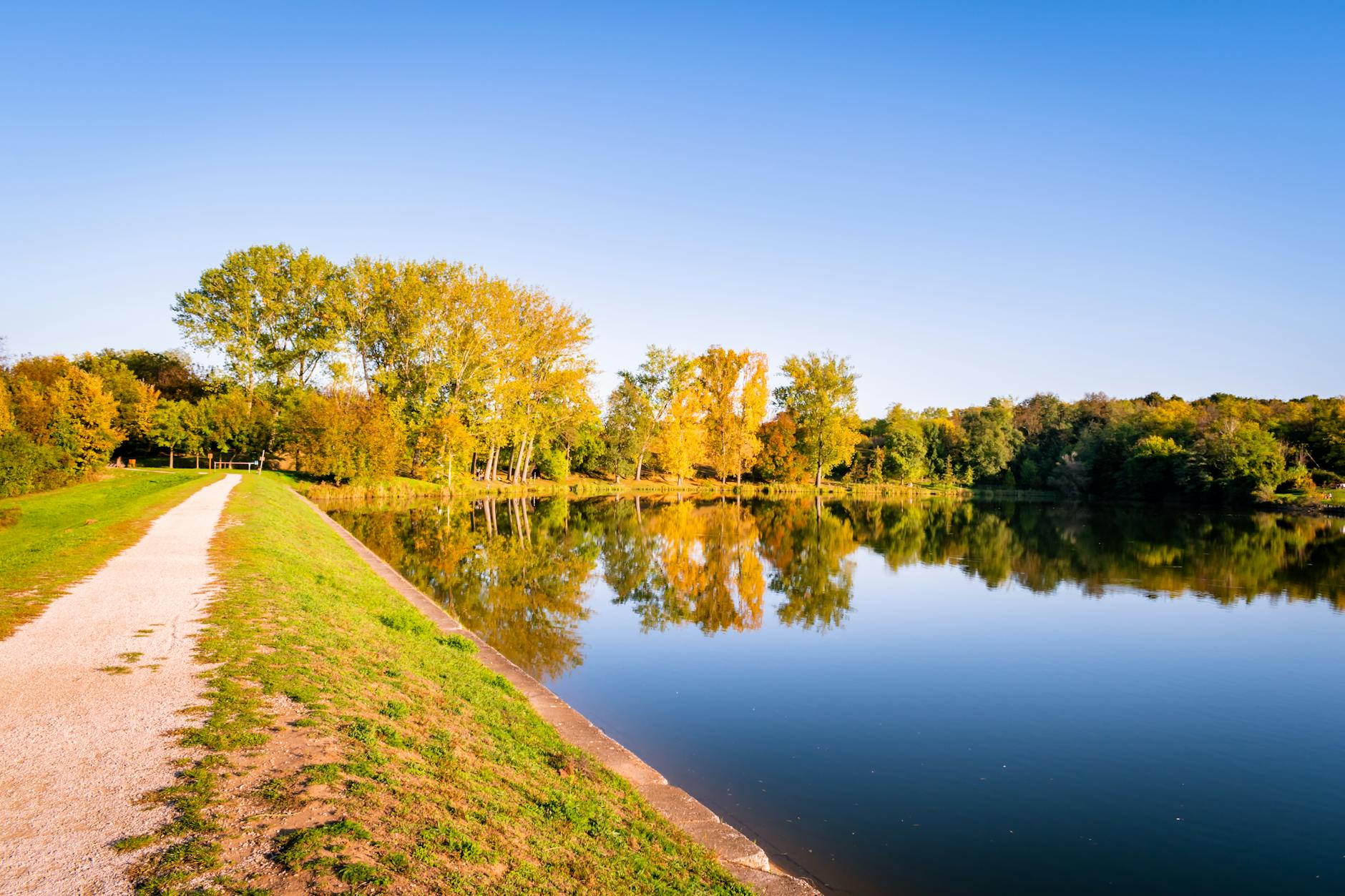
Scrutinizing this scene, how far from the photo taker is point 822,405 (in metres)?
70.2

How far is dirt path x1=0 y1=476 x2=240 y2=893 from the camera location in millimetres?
4047

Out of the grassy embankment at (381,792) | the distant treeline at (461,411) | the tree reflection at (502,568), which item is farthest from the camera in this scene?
the distant treeline at (461,411)

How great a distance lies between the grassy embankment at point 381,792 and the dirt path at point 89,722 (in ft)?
0.87

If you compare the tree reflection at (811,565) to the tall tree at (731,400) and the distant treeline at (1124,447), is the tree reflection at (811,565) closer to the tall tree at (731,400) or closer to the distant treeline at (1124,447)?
the tall tree at (731,400)

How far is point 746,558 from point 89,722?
2201cm

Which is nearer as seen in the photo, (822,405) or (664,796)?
(664,796)

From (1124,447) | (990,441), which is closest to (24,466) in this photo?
(990,441)

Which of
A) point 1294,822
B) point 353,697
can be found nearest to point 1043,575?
point 1294,822

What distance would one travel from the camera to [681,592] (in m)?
20.3

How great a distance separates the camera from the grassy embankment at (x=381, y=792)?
13.8 ft

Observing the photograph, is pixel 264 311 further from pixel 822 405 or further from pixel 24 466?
pixel 822 405

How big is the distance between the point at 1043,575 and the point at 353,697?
75.8 feet

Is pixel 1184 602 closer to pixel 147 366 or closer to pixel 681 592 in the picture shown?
pixel 681 592

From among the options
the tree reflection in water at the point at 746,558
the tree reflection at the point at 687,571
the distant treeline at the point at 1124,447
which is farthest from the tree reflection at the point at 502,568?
the distant treeline at the point at 1124,447
